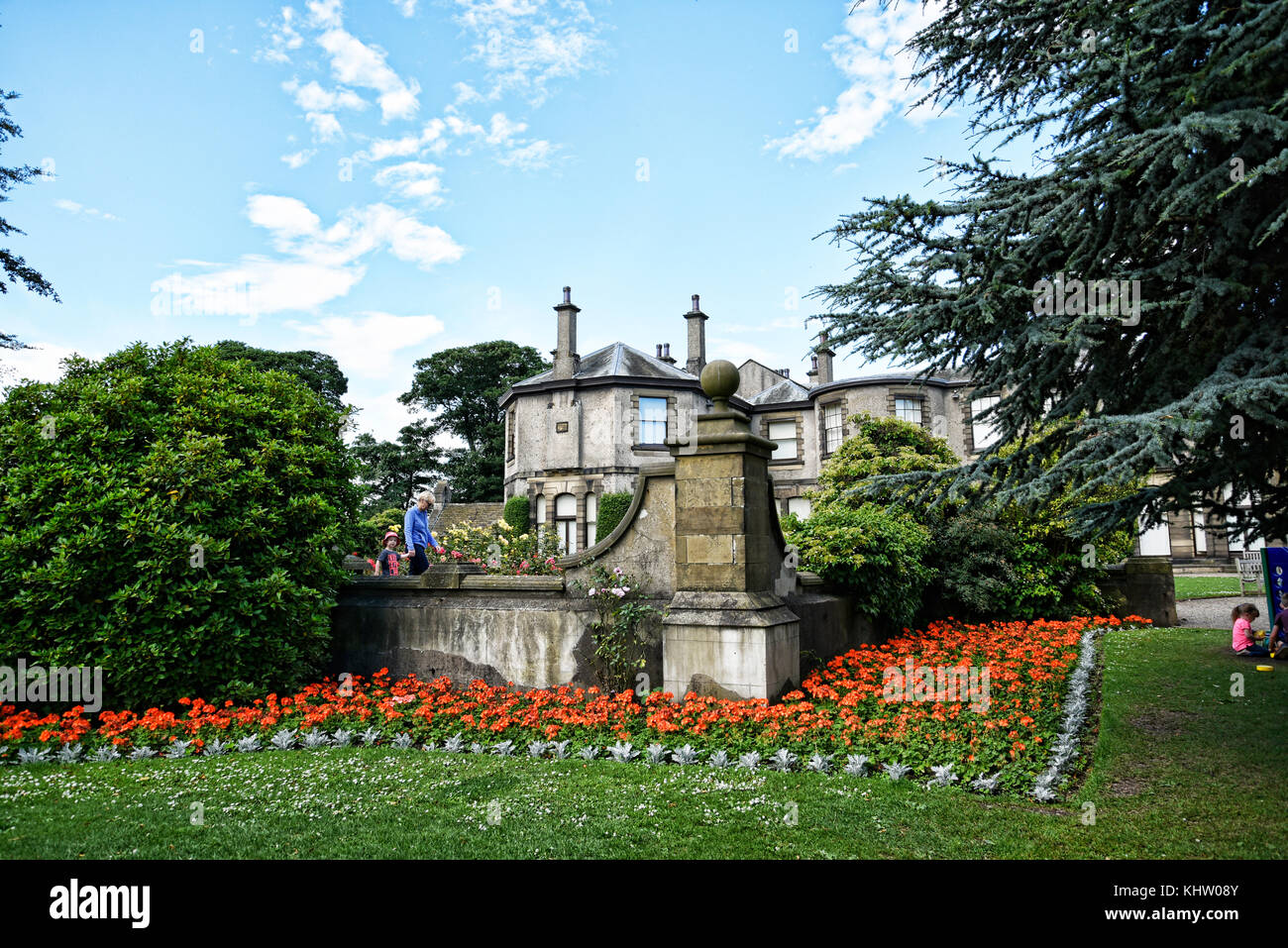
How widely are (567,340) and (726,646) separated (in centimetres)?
2454

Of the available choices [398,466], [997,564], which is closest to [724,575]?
[997,564]

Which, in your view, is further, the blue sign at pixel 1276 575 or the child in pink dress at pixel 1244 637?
the blue sign at pixel 1276 575

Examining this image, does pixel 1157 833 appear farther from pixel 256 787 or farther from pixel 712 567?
pixel 256 787

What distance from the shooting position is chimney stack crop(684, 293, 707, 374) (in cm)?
3188

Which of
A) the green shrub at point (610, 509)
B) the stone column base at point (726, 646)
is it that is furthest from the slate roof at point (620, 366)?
the stone column base at point (726, 646)

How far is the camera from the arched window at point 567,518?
28562 millimetres

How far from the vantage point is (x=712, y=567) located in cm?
679

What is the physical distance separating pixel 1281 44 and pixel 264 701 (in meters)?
8.82

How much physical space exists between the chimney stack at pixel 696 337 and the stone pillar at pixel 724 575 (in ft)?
82.1

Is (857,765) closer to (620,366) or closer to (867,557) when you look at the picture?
(867,557)

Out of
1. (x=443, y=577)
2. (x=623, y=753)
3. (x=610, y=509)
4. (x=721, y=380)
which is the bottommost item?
(x=623, y=753)

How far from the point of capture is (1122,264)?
5.34m

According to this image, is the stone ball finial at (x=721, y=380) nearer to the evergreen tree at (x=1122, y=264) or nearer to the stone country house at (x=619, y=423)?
the evergreen tree at (x=1122, y=264)
